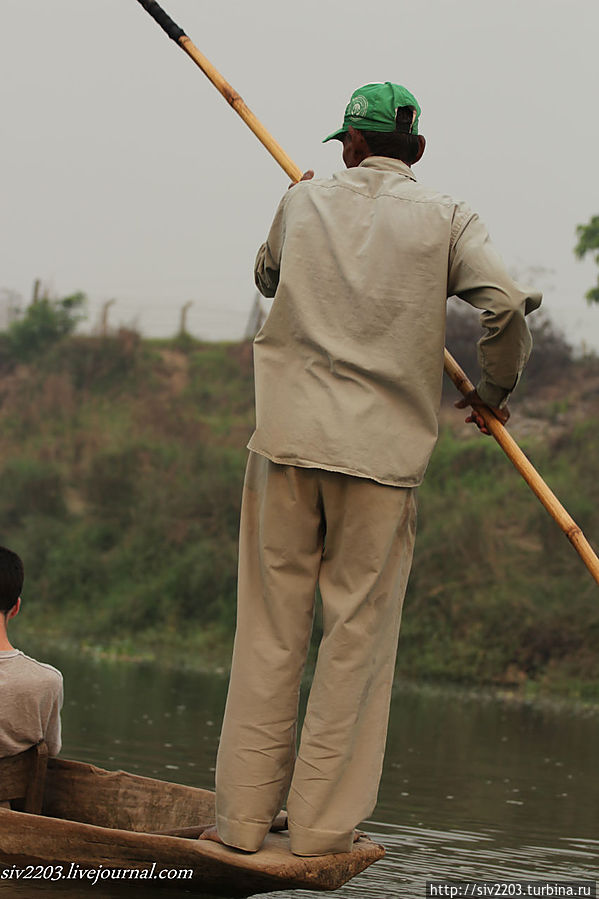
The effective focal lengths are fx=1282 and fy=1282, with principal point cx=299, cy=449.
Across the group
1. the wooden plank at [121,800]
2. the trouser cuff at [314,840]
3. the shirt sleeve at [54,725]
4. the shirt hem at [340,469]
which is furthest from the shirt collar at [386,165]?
the wooden plank at [121,800]

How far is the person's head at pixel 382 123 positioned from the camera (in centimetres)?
369

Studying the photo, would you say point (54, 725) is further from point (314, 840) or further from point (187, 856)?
point (314, 840)

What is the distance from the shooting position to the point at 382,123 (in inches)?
146

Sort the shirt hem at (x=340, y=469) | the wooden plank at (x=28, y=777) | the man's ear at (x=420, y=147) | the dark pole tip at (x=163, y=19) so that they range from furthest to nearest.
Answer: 1. the dark pole tip at (x=163, y=19)
2. the wooden plank at (x=28, y=777)
3. the man's ear at (x=420, y=147)
4. the shirt hem at (x=340, y=469)

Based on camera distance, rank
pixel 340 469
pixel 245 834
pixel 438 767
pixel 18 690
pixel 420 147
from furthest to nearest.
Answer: pixel 438 767 → pixel 18 690 → pixel 420 147 → pixel 245 834 → pixel 340 469

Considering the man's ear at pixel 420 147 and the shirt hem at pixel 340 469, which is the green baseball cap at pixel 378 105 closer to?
the man's ear at pixel 420 147

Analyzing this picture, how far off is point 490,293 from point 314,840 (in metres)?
1.57

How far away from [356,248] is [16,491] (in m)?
21.6

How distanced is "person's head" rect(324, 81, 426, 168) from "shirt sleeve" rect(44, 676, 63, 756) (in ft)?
6.55

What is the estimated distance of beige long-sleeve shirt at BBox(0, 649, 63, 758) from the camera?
4.13m

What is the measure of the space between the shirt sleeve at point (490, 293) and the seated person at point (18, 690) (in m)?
1.69

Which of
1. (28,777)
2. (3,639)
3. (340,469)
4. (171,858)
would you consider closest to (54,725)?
(28,777)

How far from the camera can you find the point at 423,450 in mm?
3553

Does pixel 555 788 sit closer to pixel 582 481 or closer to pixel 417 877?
pixel 417 877
